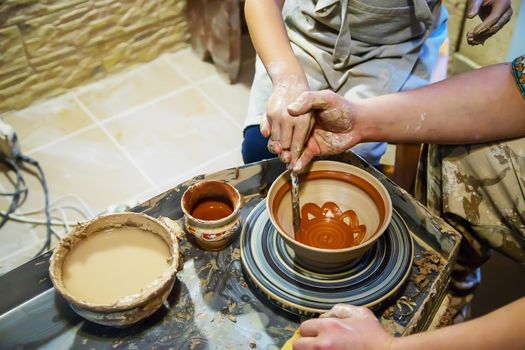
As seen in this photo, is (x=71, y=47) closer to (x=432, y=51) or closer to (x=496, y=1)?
(x=432, y=51)

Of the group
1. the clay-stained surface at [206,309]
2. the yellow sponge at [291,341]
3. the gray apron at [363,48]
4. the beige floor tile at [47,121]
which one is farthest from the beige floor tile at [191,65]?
the yellow sponge at [291,341]

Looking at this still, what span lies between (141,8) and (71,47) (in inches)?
14.4

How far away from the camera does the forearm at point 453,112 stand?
1202 millimetres

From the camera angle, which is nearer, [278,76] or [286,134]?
[286,134]

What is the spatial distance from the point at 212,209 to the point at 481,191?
2.07 feet

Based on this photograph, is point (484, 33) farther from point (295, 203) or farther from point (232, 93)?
point (232, 93)

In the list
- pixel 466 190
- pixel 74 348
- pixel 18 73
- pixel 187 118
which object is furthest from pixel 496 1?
pixel 18 73

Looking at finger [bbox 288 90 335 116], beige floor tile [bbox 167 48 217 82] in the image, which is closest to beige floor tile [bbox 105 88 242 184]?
beige floor tile [bbox 167 48 217 82]

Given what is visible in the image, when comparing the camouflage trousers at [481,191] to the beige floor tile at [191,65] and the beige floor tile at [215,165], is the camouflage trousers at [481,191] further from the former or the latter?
the beige floor tile at [191,65]

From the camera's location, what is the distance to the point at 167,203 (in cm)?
129

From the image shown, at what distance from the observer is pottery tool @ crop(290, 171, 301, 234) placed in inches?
48.3

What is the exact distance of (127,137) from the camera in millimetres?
2350

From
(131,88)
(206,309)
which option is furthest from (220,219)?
(131,88)

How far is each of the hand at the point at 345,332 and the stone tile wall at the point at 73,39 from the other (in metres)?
1.81
